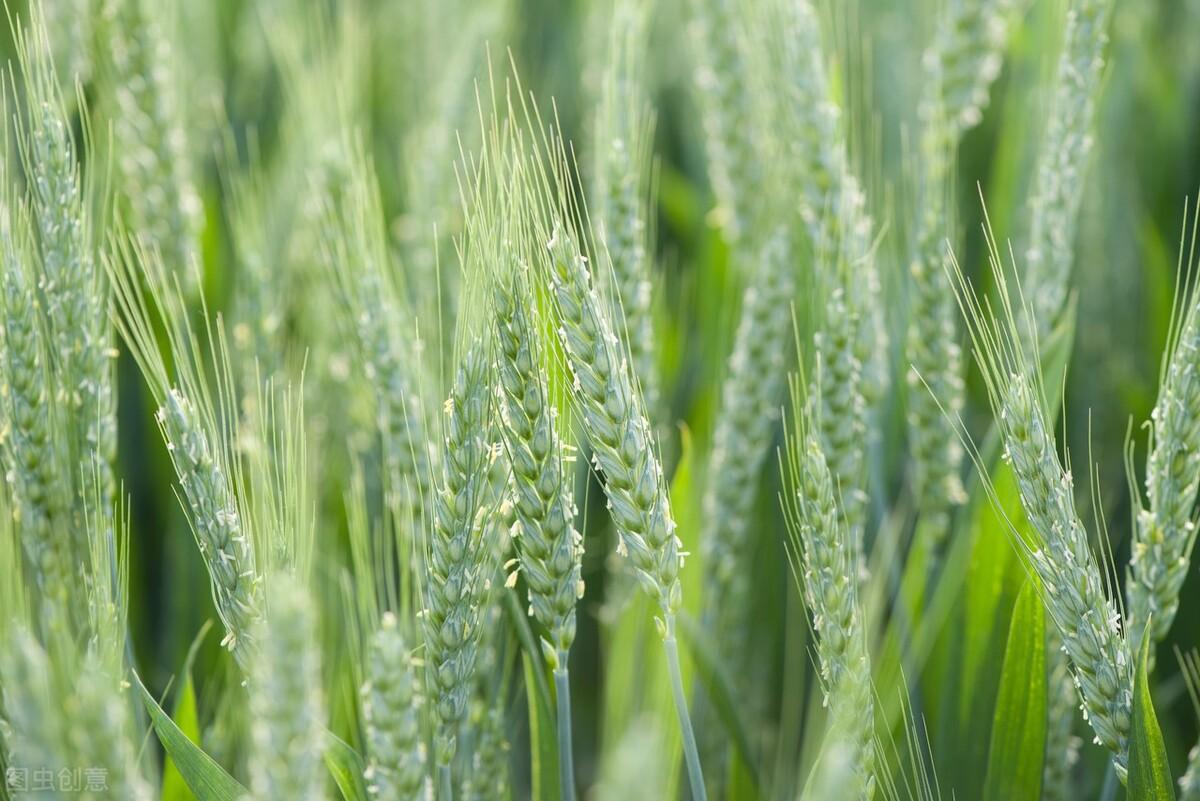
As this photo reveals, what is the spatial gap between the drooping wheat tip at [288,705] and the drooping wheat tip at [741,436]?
26.0 inches

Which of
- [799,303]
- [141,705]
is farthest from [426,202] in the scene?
[141,705]

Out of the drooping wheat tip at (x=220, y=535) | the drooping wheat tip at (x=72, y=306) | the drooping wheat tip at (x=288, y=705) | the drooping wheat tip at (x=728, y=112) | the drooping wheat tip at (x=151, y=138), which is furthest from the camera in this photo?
the drooping wheat tip at (x=728, y=112)

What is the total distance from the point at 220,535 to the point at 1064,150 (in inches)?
39.3

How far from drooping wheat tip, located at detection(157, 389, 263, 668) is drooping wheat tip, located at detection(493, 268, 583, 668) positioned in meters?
0.23

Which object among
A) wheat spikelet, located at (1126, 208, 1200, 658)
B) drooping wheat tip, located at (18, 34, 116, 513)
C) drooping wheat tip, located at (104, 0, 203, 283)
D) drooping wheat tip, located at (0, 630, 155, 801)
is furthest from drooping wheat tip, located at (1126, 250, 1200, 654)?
drooping wheat tip, located at (104, 0, 203, 283)

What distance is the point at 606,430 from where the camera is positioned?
2.94 feet

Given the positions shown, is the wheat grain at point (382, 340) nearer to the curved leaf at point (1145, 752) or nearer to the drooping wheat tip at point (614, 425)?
the drooping wheat tip at point (614, 425)

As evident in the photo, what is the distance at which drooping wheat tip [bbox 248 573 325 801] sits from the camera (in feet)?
2.26

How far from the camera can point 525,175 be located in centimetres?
92

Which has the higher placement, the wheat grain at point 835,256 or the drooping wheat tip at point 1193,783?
the wheat grain at point 835,256

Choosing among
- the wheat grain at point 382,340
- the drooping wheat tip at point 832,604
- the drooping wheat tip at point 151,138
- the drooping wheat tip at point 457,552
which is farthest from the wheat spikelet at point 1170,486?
the drooping wheat tip at point 151,138

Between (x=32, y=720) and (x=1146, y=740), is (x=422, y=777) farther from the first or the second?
(x=1146, y=740)

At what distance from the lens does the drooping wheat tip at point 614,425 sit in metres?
0.89

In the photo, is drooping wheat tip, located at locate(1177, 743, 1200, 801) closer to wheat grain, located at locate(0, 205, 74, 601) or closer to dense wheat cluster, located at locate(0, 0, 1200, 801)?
dense wheat cluster, located at locate(0, 0, 1200, 801)
